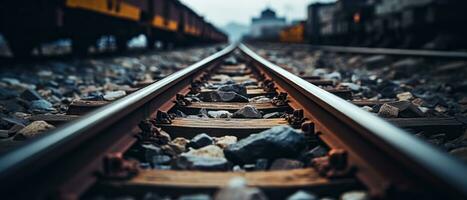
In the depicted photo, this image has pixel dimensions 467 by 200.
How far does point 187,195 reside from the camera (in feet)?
5.83

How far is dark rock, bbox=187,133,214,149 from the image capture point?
259 cm

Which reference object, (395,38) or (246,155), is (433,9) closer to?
(395,38)

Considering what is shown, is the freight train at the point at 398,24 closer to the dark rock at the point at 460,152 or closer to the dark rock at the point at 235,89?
the dark rock at the point at 235,89

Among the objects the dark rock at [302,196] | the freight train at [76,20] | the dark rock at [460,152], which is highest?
the freight train at [76,20]

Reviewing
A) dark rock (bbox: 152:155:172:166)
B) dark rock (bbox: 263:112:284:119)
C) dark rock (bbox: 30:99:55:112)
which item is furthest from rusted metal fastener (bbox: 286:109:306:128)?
dark rock (bbox: 30:99:55:112)

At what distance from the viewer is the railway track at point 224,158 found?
5.01 ft

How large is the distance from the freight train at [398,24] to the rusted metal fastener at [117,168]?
12094mm

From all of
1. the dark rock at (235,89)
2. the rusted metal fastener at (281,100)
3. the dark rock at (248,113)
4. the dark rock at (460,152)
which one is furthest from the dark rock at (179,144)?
the dark rock at (235,89)

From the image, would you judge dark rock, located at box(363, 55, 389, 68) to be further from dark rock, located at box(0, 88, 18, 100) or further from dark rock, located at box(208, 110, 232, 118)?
dark rock, located at box(0, 88, 18, 100)

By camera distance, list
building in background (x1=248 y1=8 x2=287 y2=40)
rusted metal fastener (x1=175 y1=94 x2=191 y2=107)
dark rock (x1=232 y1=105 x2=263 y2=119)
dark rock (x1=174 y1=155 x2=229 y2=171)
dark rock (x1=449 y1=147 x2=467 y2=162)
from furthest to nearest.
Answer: building in background (x1=248 y1=8 x2=287 y2=40) < rusted metal fastener (x1=175 y1=94 x2=191 y2=107) < dark rock (x1=232 y1=105 x2=263 y2=119) < dark rock (x1=449 y1=147 x2=467 y2=162) < dark rock (x1=174 y1=155 x2=229 y2=171)

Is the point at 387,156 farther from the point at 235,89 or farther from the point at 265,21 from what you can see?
the point at 265,21

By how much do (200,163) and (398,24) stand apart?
1613 cm

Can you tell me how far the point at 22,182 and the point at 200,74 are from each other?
4225 mm

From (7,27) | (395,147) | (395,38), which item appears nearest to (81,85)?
(7,27)
